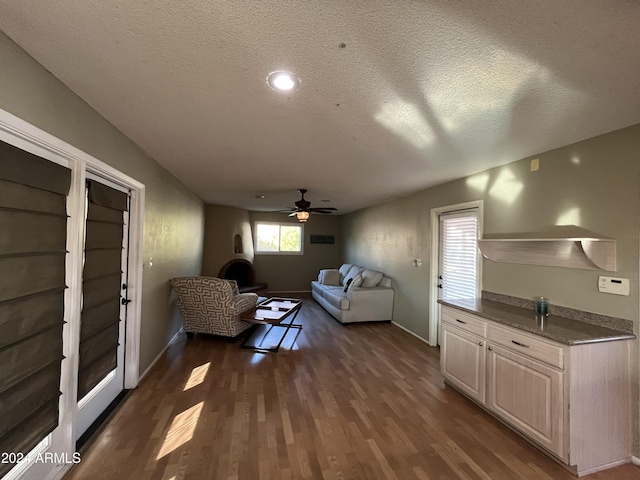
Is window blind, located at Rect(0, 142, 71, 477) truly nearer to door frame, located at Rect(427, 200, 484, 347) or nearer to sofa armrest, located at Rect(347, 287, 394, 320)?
door frame, located at Rect(427, 200, 484, 347)

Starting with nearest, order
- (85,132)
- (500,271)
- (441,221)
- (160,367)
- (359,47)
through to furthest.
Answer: (359,47)
(85,132)
(500,271)
(160,367)
(441,221)

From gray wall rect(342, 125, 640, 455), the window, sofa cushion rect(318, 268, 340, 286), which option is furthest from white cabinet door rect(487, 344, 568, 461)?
the window

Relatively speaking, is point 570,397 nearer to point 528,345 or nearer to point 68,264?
point 528,345

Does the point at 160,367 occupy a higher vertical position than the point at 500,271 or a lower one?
lower

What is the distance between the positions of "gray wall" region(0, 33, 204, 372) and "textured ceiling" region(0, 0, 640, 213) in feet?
0.28

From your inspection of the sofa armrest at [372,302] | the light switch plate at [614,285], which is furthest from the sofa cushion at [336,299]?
the light switch plate at [614,285]

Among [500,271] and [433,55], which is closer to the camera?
[433,55]

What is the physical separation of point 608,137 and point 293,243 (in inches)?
272

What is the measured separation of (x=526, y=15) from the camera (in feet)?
3.45

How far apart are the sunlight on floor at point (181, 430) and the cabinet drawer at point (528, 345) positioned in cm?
250

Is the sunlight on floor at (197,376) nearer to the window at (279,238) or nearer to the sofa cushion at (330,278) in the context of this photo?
the sofa cushion at (330,278)

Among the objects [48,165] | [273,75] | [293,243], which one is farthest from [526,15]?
[293,243]

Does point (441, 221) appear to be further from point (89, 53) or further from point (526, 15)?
point (89, 53)

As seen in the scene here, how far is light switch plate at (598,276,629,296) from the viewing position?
1933mm
